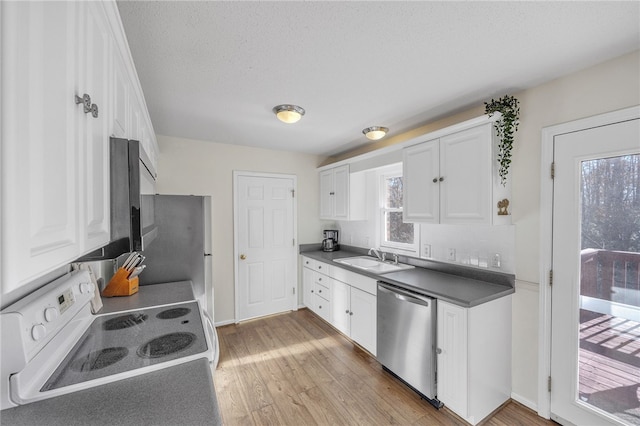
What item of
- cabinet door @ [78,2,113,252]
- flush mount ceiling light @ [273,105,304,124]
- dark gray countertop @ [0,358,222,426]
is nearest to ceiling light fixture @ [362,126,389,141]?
flush mount ceiling light @ [273,105,304,124]

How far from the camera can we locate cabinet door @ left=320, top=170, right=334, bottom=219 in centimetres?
369

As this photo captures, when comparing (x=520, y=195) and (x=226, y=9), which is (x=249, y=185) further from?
(x=520, y=195)

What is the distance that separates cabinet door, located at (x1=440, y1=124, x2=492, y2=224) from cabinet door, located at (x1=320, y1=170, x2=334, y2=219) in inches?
67.9

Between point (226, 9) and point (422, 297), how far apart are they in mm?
2109

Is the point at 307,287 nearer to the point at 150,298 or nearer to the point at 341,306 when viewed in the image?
the point at 341,306

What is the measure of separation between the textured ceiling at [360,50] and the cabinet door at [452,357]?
1571 mm

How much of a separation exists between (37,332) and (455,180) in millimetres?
2466

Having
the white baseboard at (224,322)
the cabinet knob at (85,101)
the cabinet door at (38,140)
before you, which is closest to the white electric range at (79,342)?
the cabinet door at (38,140)

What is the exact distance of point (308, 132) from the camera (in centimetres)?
289

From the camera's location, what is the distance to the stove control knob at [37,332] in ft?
2.88

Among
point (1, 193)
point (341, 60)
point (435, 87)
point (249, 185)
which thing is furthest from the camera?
point (249, 185)

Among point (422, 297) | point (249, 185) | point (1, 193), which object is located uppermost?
point (249, 185)

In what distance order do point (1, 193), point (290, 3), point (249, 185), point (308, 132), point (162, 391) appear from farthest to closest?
point (249, 185), point (308, 132), point (290, 3), point (162, 391), point (1, 193)

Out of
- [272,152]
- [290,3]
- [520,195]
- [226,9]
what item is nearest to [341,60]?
[290,3]
